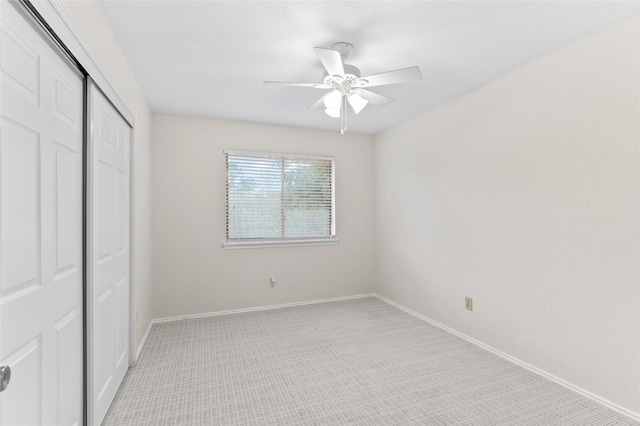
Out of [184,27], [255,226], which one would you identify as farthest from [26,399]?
[255,226]

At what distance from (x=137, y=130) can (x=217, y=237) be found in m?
1.57

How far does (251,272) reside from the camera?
396 cm

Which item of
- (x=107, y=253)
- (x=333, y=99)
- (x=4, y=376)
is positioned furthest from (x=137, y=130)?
(x=4, y=376)

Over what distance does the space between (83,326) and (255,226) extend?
8.02 ft

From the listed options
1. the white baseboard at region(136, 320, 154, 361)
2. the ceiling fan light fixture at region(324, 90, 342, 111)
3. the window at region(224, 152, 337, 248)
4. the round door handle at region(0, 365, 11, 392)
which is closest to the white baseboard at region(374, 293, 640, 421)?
the window at region(224, 152, 337, 248)

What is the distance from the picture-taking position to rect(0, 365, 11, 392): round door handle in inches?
37.5

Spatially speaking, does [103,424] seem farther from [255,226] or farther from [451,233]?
[451,233]

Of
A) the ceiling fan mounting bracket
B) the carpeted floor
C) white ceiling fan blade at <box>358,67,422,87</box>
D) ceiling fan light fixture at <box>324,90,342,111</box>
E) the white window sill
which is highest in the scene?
the ceiling fan mounting bracket

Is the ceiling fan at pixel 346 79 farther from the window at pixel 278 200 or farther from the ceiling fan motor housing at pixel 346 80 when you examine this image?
the window at pixel 278 200

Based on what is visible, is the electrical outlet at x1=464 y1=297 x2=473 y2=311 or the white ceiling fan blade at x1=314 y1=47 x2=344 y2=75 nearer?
the white ceiling fan blade at x1=314 y1=47 x2=344 y2=75

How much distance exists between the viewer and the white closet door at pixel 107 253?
168 centimetres

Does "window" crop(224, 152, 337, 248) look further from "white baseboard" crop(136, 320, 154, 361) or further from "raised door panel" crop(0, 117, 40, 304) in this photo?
"raised door panel" crop(0, 117, 40, 304)

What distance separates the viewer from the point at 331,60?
1.91 m

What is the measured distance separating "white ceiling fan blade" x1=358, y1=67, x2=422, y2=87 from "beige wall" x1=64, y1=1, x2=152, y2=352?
159 cm
